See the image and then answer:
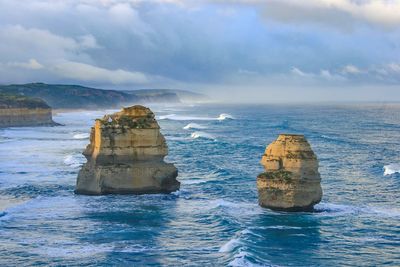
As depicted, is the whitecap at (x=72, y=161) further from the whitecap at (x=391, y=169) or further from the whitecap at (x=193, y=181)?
the whitecap at (x=391, y=169)

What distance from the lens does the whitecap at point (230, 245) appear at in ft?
97.8

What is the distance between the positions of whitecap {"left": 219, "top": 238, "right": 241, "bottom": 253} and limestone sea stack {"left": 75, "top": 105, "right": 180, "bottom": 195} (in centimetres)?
1319

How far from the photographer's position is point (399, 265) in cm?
2753

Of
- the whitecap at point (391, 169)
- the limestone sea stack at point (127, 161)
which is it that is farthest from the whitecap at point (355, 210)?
the whitecap at point (391, 169)

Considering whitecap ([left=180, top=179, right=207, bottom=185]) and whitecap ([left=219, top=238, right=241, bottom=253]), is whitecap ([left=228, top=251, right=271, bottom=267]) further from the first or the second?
whitecap ([left=180, top=179, right=207, bottom=185])

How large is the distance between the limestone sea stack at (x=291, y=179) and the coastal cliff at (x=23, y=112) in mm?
96349

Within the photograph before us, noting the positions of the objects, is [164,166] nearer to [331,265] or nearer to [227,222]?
[227,222]

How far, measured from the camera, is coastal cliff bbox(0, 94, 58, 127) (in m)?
126

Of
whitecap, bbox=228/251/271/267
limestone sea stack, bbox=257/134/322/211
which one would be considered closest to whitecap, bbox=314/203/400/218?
limestone sea stack, bbox=257/134/322/211

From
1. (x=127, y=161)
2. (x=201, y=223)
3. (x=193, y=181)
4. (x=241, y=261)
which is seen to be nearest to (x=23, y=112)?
(x=193, y=181)

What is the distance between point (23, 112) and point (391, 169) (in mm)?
90131

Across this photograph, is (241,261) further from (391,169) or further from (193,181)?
(391,169)

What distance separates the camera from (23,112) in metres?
130

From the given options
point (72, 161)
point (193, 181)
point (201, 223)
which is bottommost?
point (201, 223)
